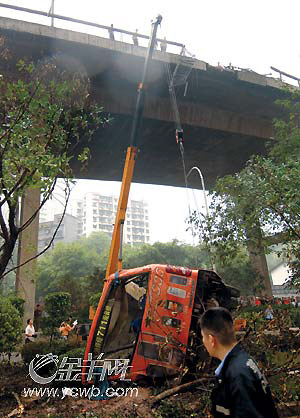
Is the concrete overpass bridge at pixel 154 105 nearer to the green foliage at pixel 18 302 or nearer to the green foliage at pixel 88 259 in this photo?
the green foliage at pixel 18 302

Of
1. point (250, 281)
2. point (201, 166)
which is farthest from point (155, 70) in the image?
point (250, 281)

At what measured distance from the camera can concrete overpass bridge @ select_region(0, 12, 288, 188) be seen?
11852mm

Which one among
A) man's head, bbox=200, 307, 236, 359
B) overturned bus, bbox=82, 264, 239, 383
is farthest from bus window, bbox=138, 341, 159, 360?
man's head, bbox=200, 307, 236, 359

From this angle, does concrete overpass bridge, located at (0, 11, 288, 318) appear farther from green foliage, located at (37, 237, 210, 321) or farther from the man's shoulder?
green foliage, located at (37, 237, 210, 321)

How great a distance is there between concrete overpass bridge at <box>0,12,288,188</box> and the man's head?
10.7 m

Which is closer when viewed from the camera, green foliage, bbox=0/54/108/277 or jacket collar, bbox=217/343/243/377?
jacket collar, bbox=217/343/243/377

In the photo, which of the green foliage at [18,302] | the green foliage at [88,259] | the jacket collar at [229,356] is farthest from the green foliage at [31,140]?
the green foliage at [88,259]

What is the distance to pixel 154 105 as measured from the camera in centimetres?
1445

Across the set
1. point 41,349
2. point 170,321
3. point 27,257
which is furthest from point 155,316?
point 27,257

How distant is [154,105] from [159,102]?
26 cm

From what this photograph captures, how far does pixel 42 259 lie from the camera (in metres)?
45.6

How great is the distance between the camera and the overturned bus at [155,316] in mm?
5695

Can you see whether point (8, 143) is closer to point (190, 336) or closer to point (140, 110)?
point (190, 336)

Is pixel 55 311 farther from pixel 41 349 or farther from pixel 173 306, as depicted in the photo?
pixel 173 306
